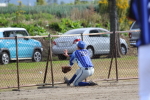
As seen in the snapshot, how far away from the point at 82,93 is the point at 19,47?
4.65 metres

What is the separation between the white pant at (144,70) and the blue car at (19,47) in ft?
35.3

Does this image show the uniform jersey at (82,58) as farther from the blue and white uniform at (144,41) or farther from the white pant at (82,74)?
the blue and white uniform at (144,41)

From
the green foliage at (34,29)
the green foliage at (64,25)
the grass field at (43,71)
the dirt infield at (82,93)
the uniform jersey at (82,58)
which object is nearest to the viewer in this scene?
the dirt infield at (82,93)

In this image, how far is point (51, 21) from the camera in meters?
33.4

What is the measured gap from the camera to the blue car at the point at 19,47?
15976mm

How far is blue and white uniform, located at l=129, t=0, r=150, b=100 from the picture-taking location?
4.45m

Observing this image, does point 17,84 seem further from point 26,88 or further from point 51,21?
point 51,21

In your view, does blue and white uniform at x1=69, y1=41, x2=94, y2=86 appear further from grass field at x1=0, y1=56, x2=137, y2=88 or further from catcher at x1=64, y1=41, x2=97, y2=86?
grass field at x1=0, y1=56, x2=137, y2=88

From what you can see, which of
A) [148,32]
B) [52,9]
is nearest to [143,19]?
[148,32]

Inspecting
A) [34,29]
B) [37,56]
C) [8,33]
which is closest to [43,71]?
[37,56]

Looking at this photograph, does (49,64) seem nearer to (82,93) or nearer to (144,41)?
(82,93)

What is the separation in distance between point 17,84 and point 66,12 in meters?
23.9

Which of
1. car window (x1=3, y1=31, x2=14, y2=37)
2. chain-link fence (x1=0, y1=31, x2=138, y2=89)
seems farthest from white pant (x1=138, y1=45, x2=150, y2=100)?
car window (x1=3, y1=31, x2=14, y2=37)

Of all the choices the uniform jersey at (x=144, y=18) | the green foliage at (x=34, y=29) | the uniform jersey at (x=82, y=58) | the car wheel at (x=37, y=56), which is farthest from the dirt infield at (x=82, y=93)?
the green foliage at (x=34, y=29)
